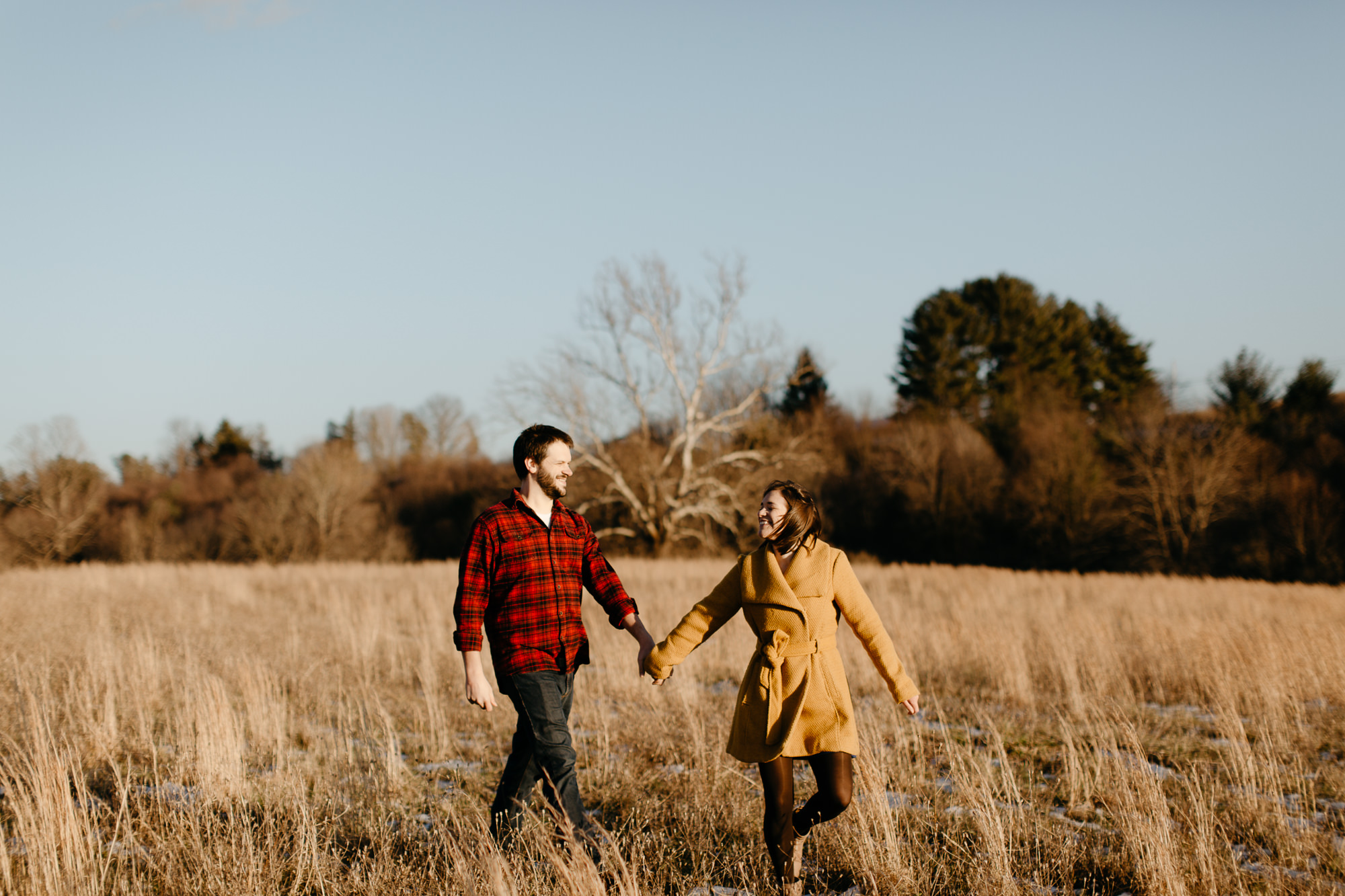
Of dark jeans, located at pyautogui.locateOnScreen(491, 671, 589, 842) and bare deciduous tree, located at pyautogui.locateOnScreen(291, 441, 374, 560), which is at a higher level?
bare deciduous tree, located at pyautogui.locateOnScreen(291, 441, 374, 560)

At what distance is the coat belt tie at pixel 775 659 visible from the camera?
3.16m

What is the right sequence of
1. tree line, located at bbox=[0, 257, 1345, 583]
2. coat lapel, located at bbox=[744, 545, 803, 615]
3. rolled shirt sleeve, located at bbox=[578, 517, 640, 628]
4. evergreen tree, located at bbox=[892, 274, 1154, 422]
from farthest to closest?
evergreen tree, located at bbox=[892, 274, 1154, 422] → tree line, located at bbox=[0, 257, 1345, 583] → rolled shirt sleeve, located at bbox=[578, 517, 640, 628] → coat lapel, located at bbox=[744, 545, 803, 615]

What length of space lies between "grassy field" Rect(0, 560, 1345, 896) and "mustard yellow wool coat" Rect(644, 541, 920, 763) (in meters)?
0.69

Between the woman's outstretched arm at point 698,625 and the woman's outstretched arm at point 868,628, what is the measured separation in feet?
1.38

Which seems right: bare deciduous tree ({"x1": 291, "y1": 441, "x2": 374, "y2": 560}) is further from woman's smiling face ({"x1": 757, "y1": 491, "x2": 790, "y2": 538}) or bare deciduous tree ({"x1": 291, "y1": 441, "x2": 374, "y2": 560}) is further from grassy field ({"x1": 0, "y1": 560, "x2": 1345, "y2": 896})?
woman's smiling face ({"x1": 757, "y1": 491, "x2": 790, "y2": 538})

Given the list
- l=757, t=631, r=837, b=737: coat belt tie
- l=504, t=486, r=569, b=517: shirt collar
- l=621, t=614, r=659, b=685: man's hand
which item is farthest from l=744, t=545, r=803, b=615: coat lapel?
l=504, t=486, r=569, b=517: shirt collar

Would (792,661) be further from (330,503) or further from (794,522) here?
(330,503)

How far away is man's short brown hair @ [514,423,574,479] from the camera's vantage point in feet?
11.6

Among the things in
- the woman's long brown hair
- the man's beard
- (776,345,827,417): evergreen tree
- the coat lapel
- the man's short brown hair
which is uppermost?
(776,345,827,417): evergreen tree

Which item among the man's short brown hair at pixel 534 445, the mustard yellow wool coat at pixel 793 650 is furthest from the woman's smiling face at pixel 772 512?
the man's short brown hair at pixel 534 445

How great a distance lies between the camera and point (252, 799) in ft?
14.1

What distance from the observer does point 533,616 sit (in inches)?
134

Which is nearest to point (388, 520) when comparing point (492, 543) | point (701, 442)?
point (701, 442)

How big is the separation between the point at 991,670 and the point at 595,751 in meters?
4.09
